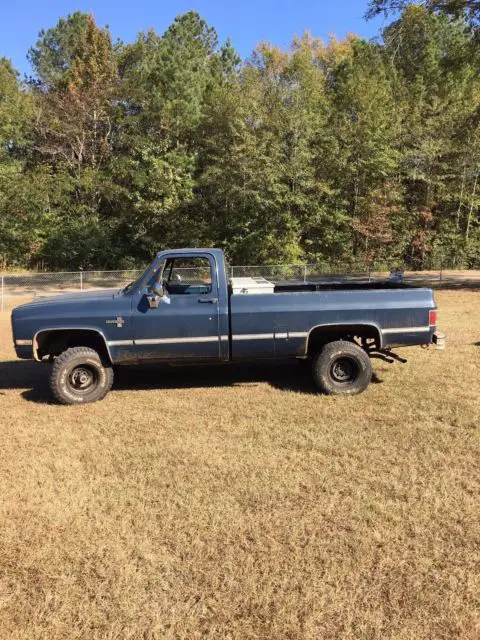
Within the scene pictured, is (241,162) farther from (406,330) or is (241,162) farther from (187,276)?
(406,330)

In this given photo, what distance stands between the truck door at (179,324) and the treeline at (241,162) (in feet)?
58.3

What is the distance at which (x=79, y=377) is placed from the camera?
618 centimetres

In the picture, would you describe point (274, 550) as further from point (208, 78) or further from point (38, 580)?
point (208, 78)

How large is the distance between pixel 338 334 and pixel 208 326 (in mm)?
1703

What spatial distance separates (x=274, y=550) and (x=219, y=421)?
2343 millimetres

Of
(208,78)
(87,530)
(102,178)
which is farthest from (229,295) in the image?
(208,78)

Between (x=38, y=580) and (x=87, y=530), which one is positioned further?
(x=87, y=530)

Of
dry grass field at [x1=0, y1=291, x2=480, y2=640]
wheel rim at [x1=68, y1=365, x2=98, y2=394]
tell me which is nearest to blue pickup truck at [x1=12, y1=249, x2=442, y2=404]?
wheel rim at [x1=68, y1=365, x2=98, y2=394]

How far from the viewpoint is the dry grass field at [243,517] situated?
108 inches

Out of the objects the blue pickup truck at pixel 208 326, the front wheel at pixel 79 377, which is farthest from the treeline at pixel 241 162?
the front wheel at pixel 79 377

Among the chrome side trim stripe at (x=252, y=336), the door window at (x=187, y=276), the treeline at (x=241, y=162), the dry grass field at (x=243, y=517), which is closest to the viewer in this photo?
the dry grass field at (x=243, y=517)

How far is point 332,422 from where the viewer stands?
543 centimetres

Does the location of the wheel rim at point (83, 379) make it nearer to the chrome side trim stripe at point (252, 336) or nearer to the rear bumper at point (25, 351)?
the rear bumper at point (25, 351)

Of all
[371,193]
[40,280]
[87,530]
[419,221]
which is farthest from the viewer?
[419,221]
